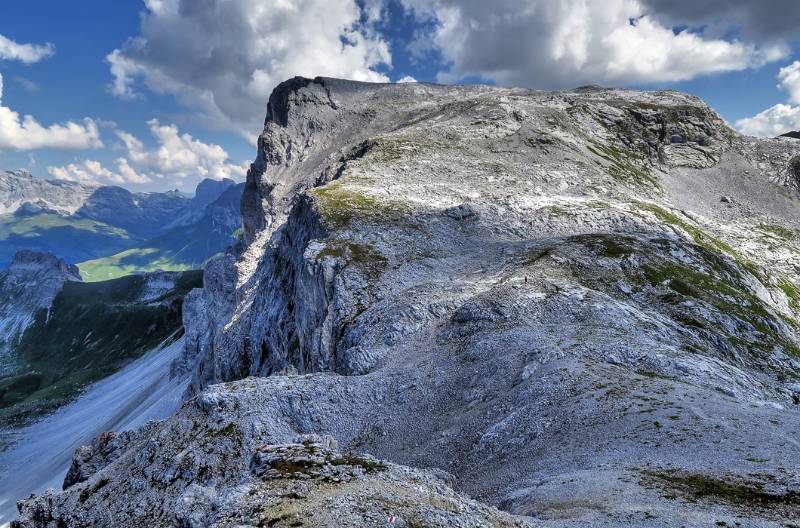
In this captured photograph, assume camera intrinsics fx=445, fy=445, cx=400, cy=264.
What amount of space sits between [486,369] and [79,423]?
166264mm

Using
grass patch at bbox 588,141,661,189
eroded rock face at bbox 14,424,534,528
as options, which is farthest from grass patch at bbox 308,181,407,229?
grass patch at bbox 588,141,661,189

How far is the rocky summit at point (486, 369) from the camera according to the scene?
1805 cm

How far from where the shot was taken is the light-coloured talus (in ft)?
375

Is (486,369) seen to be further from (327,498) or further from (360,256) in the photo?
(360,256)

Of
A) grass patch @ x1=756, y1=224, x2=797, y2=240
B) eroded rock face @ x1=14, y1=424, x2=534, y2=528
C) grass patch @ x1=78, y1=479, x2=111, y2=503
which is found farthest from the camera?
grass patch @ x1=756, y1=224, x2=797, y2=240

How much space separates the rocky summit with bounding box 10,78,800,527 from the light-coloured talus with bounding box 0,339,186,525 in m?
44.0

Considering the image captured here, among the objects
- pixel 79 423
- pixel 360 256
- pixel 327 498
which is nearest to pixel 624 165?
pixel 360 256

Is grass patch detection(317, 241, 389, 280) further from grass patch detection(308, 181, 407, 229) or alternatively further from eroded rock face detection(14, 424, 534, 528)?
eroded rock face detection(14, 424, 534, 528)

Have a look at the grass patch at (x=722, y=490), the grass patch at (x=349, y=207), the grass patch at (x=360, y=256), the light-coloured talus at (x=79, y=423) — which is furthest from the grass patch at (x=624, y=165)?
the light-coloured talus at (x=79, y=423)

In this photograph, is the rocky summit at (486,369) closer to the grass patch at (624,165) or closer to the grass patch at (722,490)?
the grass patch at (722,490)

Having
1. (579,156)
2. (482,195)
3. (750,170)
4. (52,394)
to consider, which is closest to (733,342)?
(482,195)

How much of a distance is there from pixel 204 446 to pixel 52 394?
20251cm

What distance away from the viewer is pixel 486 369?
112ft

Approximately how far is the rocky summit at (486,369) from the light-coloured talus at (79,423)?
44048mm
